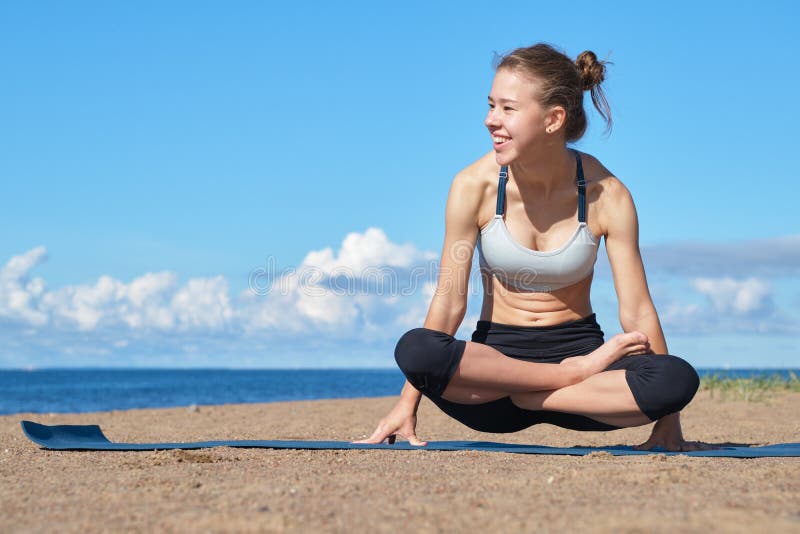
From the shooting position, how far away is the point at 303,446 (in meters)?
3.80

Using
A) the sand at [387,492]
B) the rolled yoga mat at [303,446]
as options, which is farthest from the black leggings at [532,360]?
the sand at [387,492]

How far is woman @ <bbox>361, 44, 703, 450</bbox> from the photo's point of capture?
3529 mm

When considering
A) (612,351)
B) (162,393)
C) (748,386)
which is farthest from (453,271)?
(162,393)

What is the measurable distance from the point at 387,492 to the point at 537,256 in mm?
1505

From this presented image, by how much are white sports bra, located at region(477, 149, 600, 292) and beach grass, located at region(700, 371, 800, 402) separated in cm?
609

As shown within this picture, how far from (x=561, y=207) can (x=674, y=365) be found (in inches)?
35.1

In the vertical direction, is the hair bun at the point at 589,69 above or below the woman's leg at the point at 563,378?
above

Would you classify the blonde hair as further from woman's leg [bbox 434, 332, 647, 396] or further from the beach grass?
the beach grass

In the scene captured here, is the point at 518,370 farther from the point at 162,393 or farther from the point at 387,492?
the point at 162,393

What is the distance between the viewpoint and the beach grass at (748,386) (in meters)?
9.35

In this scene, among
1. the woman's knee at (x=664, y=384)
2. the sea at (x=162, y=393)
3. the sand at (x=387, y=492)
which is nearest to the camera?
the sand at (x=387, y=492)

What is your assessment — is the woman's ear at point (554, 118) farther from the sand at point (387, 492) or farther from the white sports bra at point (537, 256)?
the sand at point (387, 492)

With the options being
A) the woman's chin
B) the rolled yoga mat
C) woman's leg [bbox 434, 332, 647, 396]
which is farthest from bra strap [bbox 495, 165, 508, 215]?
the rolled yoga mat

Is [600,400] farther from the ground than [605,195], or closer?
closer
